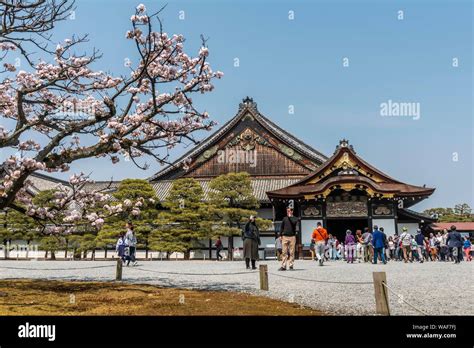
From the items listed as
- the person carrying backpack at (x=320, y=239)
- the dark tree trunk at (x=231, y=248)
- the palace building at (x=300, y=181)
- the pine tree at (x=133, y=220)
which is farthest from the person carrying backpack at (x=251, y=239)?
the pine tree at (x=133, y=220)

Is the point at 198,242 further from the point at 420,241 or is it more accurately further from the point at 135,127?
the point at 135,127

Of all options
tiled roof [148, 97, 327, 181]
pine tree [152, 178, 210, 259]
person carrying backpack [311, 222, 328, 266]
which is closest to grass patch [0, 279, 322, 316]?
person carrying backpack [311, 222, 328, 266]

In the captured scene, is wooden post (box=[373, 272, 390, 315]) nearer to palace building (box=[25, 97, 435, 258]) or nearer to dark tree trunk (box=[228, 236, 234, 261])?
palace building (box=[25, 97, 435, 258])

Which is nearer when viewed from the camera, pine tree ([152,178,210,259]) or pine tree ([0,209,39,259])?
pine tree ([152,178,210,259])

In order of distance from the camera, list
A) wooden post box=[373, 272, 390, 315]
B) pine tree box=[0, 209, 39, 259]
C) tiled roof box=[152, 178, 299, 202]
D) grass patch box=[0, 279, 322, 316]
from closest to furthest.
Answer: wooden post box=[373, 272, 390, 315], grass patch box=[0, 279, 322, 316], pine tree box=[0, 209, 39, 259], tiled roof box=[152, 178, 299, 202]

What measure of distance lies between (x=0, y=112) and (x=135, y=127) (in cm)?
452

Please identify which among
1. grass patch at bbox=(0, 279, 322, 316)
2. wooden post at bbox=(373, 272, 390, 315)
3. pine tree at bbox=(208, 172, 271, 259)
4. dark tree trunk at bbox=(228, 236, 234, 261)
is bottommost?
dark tree trunk at bbox=(228, 236, 234, 261)

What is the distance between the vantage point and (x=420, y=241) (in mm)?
22859

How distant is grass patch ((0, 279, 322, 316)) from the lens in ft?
24.6

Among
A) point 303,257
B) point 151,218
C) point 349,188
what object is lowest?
point 303,257

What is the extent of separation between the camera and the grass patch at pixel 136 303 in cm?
751
